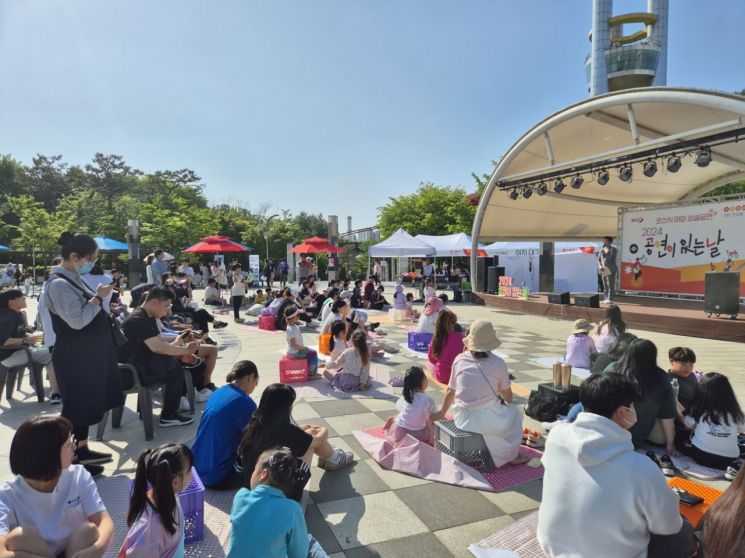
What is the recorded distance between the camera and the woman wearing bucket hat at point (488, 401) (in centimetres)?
375

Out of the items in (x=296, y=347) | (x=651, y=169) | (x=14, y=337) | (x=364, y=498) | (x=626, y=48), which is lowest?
(x=364, y=498)

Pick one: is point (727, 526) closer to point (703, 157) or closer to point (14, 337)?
point (14, 337)

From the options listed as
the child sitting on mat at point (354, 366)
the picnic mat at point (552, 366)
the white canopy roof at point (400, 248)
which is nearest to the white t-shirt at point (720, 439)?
the picnic mat at point (552, 366)

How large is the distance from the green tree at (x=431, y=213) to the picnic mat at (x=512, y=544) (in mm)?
28646

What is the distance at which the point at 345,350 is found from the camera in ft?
20.0

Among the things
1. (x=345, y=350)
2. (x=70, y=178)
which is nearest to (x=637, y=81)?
(x=345, y=350)

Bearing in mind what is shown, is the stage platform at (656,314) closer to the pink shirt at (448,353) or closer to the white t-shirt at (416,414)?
the pink shirt at (448,353)

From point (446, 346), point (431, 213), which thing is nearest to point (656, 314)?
point (446, 346)

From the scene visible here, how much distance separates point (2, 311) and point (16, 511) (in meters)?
4.04

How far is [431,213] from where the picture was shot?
108 ft

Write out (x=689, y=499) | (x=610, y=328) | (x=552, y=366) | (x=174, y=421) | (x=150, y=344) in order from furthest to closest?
(x=552, y=366) < (x=610, y=328) < (x=174, y=421) < (x=150, y=344) < (x=689, y=499)

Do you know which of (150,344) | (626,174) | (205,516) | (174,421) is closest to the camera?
(205,516)

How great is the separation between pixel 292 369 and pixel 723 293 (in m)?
9.41

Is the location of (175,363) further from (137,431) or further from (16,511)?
(16,511)
